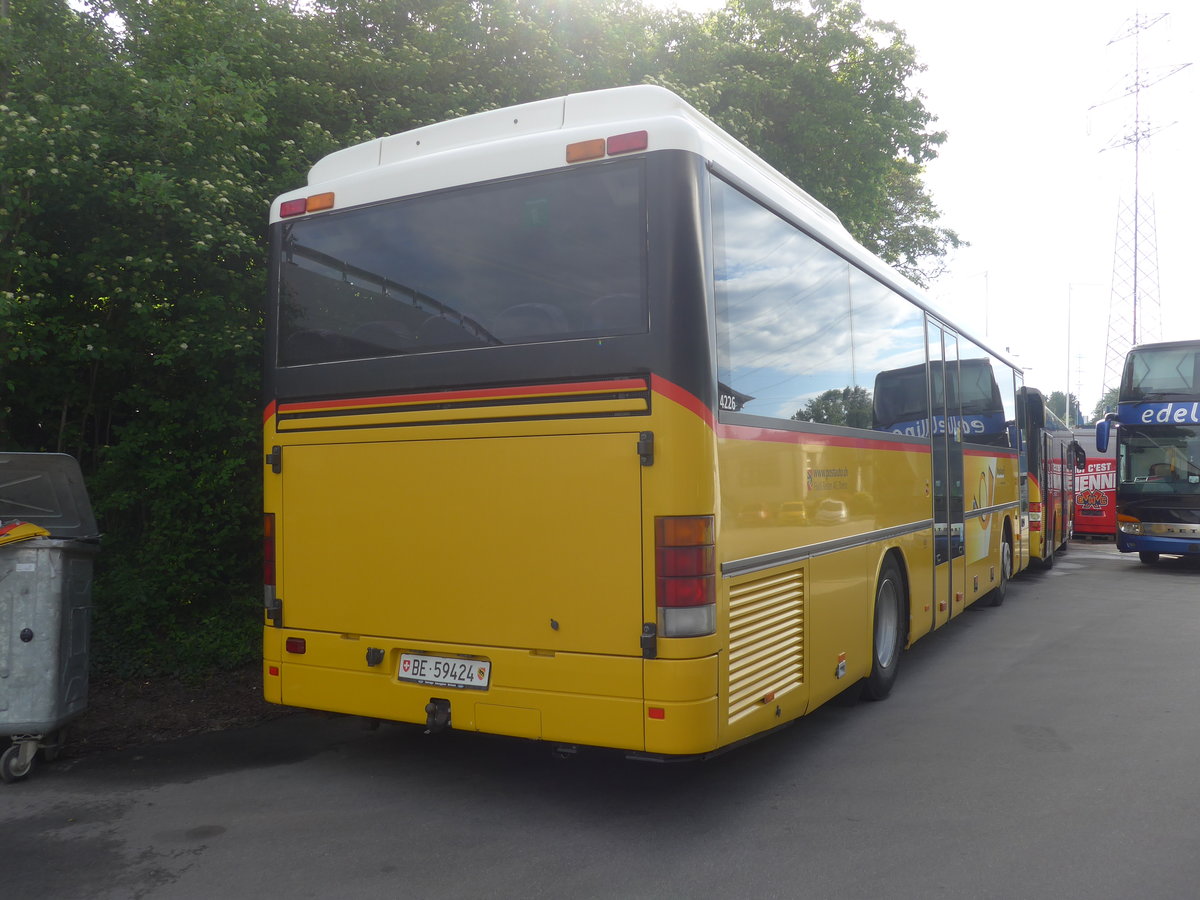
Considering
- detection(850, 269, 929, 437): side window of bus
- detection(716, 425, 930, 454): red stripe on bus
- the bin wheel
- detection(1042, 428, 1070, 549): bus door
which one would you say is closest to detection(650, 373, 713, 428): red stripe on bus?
detection(716, 425, 930, 454): red stripe on bus

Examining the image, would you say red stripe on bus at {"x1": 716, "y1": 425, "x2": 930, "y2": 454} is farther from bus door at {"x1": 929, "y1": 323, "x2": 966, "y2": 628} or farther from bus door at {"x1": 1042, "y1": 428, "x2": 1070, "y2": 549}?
bus door at {"x1": 1042, "y1": 428, "x2": 1070, "y2": 549}

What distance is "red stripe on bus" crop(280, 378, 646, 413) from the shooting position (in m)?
4.49

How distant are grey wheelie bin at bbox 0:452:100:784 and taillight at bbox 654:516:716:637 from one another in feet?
11.0

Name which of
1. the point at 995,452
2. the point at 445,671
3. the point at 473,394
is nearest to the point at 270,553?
the point at 445,671

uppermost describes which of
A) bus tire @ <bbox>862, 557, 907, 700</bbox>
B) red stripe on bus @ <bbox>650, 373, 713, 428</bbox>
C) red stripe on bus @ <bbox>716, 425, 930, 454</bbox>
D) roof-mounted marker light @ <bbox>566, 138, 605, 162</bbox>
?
roof-mounted marker light @ <bbox>566, 138, 605, 162</bbox>

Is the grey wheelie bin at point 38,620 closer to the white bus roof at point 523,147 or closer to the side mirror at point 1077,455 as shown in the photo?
the white bus roof at point 523,147

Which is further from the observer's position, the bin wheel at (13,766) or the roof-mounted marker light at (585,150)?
the bin wheel at (13,766)

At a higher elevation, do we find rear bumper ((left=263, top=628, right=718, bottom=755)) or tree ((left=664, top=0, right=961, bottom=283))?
tree ((left=664, top=0, right=961, bottom=283))

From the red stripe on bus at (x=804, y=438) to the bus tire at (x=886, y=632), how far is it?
867 mm

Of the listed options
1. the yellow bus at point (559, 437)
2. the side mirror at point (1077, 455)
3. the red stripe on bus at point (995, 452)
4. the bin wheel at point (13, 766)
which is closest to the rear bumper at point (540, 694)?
the yellow bus at point (559, 437)

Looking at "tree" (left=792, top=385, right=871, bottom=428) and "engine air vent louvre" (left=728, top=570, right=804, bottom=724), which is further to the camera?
"tree" (left=792, top=385, right=871, bottom=428)

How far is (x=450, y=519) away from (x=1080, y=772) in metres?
3.64

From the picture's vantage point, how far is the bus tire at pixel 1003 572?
1214cm

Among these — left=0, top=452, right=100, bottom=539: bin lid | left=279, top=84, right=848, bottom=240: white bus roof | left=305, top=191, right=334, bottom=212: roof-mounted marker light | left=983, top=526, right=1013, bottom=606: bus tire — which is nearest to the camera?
left=279, top=84, right=848, bottom=240: white bus roof
